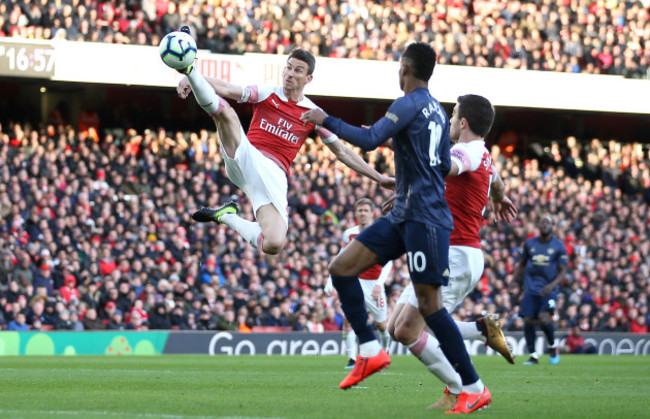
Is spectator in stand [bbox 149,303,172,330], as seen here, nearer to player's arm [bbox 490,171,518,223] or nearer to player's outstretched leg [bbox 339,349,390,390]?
player's arm [bbox 490,171,518,223]

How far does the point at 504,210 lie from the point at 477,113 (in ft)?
3.67

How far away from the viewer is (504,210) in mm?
9258

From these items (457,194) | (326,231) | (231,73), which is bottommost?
(326,231)

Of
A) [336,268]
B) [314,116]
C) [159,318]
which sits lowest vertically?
[159,318]

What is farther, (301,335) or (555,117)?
(555,117)

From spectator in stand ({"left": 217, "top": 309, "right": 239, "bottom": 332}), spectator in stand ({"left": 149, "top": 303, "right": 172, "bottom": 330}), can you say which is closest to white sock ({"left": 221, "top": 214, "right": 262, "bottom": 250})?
spectator in stand ({"left": 149, "top": 303, "right": 172, "bottom": 330})

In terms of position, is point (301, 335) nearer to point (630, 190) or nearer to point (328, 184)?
point (328, 184)

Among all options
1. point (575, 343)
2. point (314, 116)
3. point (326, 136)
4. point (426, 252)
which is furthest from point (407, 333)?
point (575, 343)

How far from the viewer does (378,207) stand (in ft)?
86.2

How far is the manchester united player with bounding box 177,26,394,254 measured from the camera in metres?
10.2

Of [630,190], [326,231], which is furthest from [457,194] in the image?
[630,190]

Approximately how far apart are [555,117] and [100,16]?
15.4 metres

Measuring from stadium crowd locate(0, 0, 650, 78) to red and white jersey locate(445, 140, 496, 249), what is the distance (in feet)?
53.7

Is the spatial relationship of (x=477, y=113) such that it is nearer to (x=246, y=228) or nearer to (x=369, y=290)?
(x=246, y=228)
